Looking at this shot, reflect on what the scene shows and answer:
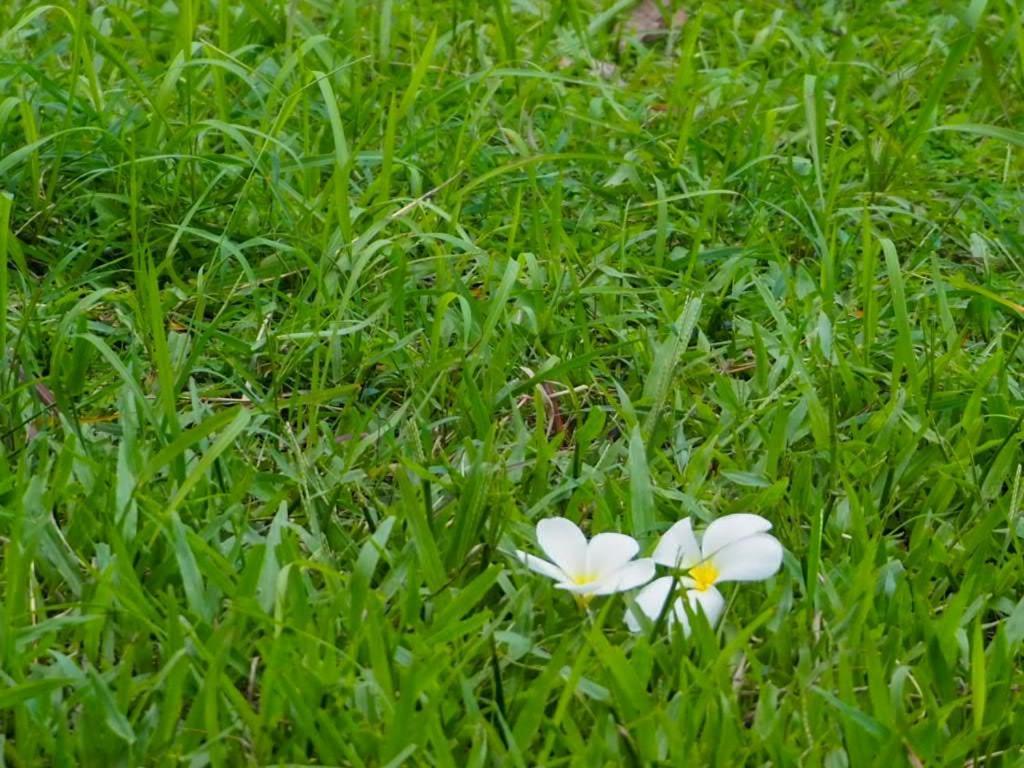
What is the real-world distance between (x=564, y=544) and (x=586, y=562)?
0.10 feet

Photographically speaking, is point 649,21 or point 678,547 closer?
point 678,547

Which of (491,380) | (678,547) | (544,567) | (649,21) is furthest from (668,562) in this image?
(649,21)

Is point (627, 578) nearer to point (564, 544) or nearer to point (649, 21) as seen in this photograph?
point (564, 544)

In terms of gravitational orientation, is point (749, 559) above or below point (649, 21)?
above

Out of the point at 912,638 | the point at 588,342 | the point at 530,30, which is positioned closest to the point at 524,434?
the point at 588,342

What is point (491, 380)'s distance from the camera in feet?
7.02

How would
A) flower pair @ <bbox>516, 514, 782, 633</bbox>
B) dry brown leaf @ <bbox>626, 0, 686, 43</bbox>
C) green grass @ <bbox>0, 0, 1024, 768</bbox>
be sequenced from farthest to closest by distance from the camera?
dry brown leaf @ <bbox>626, 0, 686, 43</bbox>
flower pair @ <bbox>516, 514, 782, 633</bbox>
green grass @ <bbox>0, 0, 1024, 768</bbox>

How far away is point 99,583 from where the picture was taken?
5.42 feet

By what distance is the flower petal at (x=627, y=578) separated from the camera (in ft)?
5.50

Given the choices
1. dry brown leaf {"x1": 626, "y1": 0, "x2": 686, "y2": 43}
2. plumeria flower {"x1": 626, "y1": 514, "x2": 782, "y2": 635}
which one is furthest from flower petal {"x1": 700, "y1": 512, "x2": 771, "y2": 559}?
dry brown leaf {"x1": 626, "y1": 0, "x2": 686, "y2": 43}

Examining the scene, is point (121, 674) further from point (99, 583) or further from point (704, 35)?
point (704, 35)

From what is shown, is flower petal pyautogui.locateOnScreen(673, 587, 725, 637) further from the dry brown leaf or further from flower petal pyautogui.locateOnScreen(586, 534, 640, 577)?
the dry brown leaf

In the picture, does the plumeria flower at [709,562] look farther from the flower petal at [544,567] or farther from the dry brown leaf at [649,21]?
the dry brown leaf at [649,21]

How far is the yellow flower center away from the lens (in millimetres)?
1726
